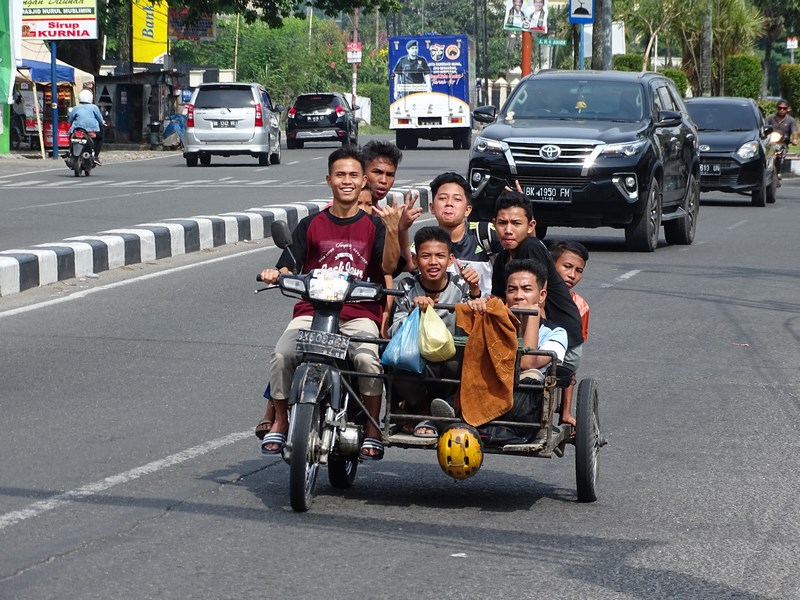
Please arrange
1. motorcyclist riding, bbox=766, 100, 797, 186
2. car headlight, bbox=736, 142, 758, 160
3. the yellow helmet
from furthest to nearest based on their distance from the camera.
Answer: motorcyclist riding, bbox=766, 100, 797, 186, car headlight, bbox=736, 142, 758, 160, the yellow helmet

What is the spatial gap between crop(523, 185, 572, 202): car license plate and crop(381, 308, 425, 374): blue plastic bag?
404 inches

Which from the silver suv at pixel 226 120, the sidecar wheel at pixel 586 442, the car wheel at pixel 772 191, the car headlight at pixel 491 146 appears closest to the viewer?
the sidecar wheel at pixel 586 442

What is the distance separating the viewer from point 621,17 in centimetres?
5838

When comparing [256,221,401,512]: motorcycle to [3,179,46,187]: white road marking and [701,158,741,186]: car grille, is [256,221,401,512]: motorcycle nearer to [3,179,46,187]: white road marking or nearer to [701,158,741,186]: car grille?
[701,158,741,186]: car grille

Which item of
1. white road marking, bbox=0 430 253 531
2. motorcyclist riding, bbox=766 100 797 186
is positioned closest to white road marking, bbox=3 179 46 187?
motorcyclist riding, bbox=766 100 797 186

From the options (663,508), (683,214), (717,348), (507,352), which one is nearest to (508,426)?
(507,352)

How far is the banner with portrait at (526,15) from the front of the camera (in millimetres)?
32812

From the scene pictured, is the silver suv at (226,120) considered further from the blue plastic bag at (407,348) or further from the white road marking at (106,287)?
the blue plastic bag at (407,348)

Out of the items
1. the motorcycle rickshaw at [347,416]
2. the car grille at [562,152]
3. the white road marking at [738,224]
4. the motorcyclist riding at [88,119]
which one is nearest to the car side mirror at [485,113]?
the car grille at [562,152]

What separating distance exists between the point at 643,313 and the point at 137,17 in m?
47.8

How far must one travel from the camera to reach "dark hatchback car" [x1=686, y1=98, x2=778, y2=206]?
24766 millimetres

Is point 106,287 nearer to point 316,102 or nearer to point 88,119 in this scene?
point 88,119

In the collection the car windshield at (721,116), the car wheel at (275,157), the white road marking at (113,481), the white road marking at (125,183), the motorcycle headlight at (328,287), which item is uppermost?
the car windshield at (721,116)

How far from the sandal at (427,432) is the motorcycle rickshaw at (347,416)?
1.0 inches
